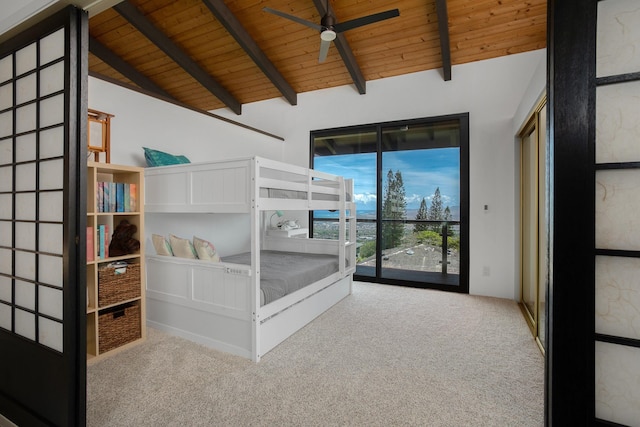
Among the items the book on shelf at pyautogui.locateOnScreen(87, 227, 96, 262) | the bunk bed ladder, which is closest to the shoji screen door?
the book on shelf at pyautogui.locateOnScreen(87, 227, 96, 262)

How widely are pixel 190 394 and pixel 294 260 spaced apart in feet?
6.05

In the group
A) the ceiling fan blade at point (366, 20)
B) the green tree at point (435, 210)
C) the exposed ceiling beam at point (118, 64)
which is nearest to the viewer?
the ceiling fan blade at point (366, 20)

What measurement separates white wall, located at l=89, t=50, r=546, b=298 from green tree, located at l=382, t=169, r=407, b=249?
876 mm

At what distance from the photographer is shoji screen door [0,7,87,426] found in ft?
4.40

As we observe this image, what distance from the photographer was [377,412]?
5.55 feet

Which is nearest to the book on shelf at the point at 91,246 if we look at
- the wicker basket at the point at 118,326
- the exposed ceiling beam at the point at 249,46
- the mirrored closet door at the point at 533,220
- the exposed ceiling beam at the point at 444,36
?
the wicker basket at the point at 118,326

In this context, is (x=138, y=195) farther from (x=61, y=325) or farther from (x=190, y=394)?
(x=190, y=394)

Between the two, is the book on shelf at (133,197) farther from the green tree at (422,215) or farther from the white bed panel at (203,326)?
the green tree at (422,215)

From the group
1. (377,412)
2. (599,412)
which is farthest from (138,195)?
(599,412)

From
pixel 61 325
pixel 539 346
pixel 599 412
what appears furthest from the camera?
pixel 539 346

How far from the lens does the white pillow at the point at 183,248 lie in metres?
2.59

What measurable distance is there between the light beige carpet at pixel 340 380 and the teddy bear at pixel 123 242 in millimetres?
763

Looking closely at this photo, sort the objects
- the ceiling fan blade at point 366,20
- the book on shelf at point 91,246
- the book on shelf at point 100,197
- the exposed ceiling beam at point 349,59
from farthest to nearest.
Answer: the exposed ceiling beam at point 349,59 → the ceiling fan blade at point 366,20 → the book on shelf at point 100,197 → the book on shelf at point 91,246

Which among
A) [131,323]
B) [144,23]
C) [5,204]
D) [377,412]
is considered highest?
[144,23]
